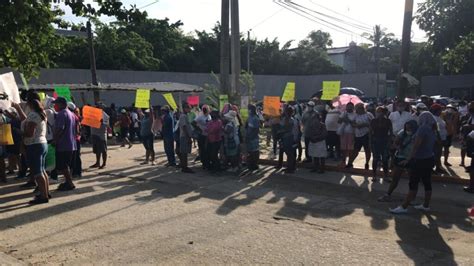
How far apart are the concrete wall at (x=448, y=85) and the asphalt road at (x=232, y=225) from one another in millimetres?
31049

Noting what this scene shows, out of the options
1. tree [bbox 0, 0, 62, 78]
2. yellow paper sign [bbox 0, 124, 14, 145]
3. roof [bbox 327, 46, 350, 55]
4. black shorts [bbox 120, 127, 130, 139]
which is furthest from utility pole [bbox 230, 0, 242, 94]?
roof [bbox 327, 46, 350, 55]

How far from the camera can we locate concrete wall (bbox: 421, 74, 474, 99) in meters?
37.6

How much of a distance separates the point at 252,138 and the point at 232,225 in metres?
5.10

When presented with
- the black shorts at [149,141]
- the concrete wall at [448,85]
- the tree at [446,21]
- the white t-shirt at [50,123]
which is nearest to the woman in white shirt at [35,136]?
the white t-shirt at [50,123]

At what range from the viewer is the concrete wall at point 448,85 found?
37.6m

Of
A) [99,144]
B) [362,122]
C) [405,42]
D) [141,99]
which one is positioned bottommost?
[99,144]

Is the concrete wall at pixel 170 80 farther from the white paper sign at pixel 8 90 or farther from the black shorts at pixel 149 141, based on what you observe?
the white paper sign at pixel 8 90

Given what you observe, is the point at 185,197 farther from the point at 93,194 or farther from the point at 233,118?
the point at 233,118

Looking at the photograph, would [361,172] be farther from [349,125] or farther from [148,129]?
[148,129]

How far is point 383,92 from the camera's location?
144 ft

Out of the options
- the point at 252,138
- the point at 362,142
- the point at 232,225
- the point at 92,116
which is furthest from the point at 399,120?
the point at 92,116

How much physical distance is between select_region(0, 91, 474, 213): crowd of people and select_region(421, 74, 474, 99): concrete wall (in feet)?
89.6

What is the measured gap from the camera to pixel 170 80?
32.6m

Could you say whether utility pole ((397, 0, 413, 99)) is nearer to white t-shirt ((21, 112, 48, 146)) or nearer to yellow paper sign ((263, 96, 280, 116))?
yellow paper sign ((263, 96, 280, 116))
